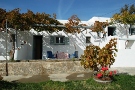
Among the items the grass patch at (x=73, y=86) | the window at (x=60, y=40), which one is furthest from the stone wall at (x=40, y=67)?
the window at (x=60, y=40)

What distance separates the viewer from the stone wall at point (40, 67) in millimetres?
11039

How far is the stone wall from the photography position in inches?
435

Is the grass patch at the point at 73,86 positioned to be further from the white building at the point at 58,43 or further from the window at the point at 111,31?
the window at the point at 111,31

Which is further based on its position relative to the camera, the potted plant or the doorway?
the doorway

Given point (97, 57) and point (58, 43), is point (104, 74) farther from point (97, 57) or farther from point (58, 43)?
point (58, 43)

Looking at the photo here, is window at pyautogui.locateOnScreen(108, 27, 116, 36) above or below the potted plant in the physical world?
above

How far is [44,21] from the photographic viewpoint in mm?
14078

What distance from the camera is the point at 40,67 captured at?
37.6 ft

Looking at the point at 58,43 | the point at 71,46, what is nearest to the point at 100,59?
the point at 71,46

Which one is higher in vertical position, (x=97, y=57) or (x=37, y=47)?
(x=37, y=47)

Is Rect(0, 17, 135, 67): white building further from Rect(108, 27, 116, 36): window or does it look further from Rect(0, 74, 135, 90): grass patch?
Rect(0, 74, 135, 90): grass patch

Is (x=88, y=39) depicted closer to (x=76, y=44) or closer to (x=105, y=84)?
(x=76, y=44)

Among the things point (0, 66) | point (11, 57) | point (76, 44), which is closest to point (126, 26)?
point (76, 44)

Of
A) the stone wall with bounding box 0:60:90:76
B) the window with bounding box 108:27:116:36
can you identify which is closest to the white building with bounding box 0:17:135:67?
the window with bounding box 108:27:116:36
